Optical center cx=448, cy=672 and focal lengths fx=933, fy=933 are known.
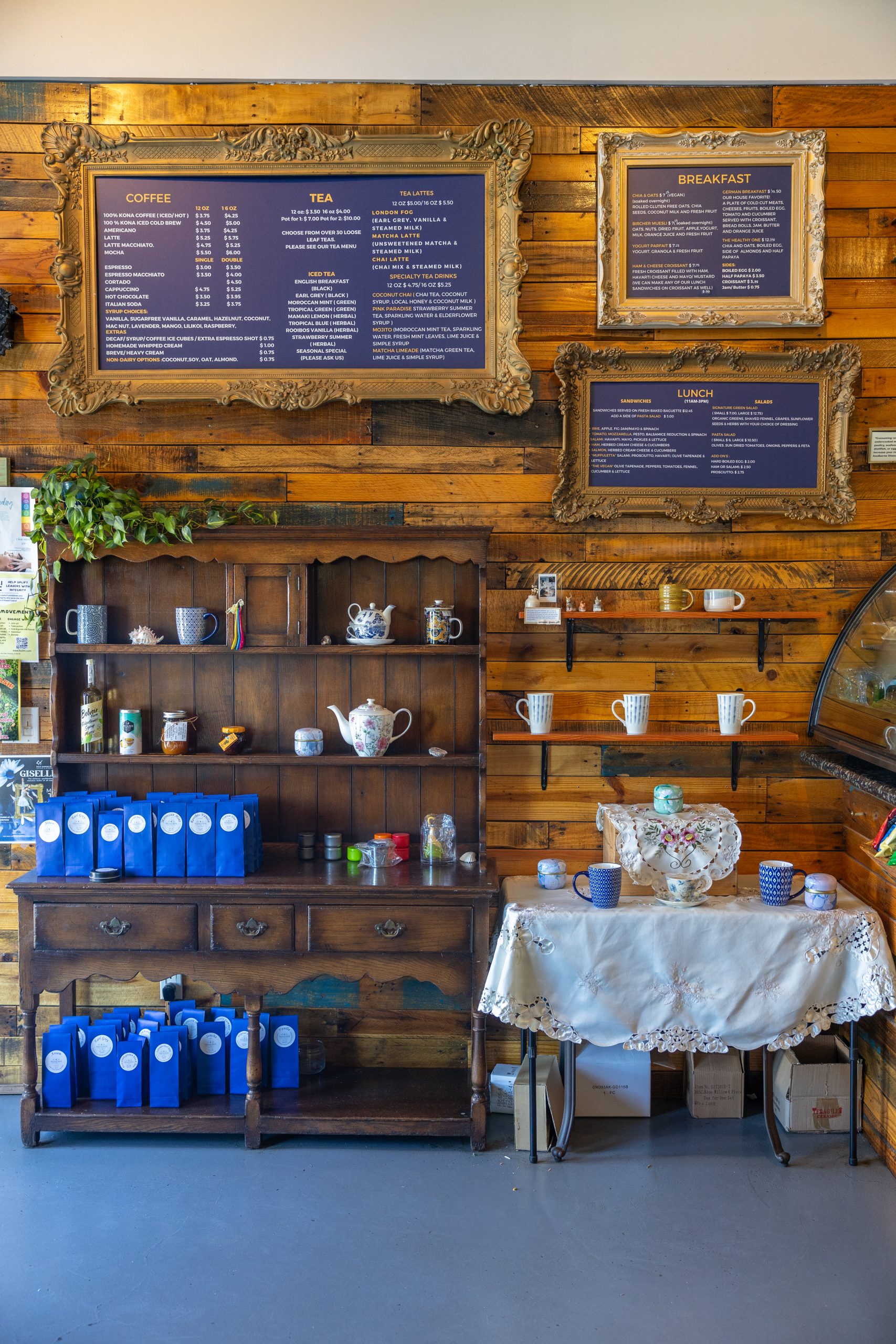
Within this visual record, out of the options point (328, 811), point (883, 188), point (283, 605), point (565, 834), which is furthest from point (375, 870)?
point (883, 188)

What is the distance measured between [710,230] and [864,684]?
1.57 m

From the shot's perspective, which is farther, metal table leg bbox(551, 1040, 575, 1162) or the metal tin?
the metal tin

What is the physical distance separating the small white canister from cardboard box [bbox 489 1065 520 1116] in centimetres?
121

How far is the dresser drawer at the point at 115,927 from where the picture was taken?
284 centimetres

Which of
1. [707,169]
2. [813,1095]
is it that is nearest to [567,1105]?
[813,1095]

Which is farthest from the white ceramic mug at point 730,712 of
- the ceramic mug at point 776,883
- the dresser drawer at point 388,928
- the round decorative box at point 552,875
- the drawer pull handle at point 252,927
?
the drawer pull handle at point 252,927

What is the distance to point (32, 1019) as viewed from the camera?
113 inches

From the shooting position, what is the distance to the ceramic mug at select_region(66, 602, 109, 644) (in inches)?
120

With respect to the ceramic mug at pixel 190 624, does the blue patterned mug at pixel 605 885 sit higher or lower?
lower

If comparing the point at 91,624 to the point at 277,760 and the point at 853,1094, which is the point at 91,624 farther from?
the point at 853,1094

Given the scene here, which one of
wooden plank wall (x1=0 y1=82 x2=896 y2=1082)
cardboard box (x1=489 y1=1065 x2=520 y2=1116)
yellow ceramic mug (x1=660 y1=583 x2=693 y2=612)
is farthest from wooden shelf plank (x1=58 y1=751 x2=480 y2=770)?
cardboard box (x1=489 y1=1065 x2=520 y2=1116)

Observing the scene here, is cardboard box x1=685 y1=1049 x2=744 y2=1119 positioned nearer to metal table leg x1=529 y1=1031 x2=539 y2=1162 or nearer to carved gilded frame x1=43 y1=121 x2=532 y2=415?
metal table leg x1=529 y1=1031 x2=539 y2=1162

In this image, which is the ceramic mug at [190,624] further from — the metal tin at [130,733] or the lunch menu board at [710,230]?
the lunch menu board at [710,230]

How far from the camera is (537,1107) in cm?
278
